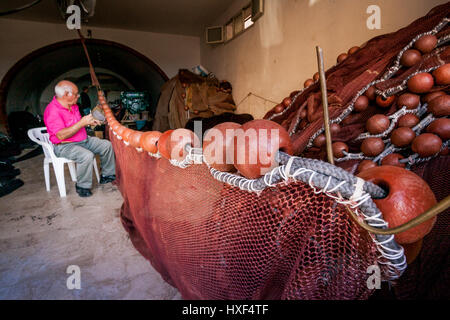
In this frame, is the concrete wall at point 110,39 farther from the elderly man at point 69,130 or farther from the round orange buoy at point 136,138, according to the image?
the round orange buoy at point 136,138

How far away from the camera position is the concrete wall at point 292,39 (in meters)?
2.21

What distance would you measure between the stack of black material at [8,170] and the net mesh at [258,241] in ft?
11.4

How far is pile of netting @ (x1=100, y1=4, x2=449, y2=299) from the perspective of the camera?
1.57 ft

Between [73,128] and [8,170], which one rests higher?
[73,128]

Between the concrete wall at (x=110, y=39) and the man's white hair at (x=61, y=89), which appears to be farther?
the concrete wall at (x=110, y=39)

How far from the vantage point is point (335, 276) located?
0.60m

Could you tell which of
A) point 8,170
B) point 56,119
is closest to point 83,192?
point 56,119

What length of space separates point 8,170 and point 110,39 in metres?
5.07

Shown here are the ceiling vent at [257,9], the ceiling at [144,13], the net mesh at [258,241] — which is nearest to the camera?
the net mesh at [258,241]

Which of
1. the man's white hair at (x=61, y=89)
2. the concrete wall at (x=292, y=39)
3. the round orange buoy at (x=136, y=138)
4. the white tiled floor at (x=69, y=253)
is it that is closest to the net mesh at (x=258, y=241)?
the round orange buoy at (x=136, y=138)

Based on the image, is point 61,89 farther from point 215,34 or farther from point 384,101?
point 215,34

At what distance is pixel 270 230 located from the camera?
62cm

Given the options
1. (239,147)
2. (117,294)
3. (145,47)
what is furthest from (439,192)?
(145,47)
